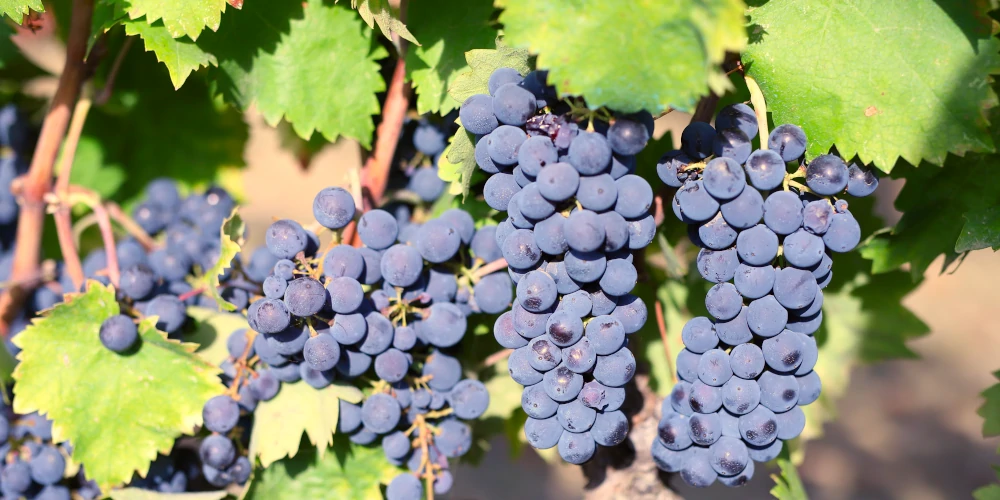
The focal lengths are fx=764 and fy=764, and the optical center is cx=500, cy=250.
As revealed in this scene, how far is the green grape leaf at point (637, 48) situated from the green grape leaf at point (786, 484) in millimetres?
560

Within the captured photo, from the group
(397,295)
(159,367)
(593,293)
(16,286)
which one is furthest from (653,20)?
(16,286)

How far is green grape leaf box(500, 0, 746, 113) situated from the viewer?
635mm

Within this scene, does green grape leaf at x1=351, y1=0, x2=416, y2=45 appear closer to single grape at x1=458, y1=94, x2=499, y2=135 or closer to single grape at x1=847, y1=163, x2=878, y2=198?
single grape at x1=458, y1=94, x2=499, y2=135

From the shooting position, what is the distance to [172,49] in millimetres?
923

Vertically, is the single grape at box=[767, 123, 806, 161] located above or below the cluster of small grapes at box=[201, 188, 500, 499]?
above

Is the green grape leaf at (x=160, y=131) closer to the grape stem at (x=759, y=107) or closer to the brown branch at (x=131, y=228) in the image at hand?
the brown branch at (x=131, y=228)

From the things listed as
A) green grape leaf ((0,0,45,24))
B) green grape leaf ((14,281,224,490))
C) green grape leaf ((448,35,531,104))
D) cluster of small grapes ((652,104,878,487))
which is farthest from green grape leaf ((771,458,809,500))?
green grape leaf ((0,0,45,24))

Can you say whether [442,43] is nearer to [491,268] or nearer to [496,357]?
[491,268]

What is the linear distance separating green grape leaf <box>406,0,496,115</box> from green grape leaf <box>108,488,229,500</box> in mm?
590

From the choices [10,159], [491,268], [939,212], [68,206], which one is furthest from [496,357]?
[10,159]

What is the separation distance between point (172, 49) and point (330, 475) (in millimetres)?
588

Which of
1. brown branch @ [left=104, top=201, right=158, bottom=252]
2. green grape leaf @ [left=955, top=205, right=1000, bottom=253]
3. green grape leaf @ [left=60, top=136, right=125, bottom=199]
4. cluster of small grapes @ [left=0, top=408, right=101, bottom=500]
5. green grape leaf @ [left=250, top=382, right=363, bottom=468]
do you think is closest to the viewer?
green grape leaf @ [left=955, top=205, right=1000, bottom=253]

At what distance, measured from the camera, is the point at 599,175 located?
0.72 m

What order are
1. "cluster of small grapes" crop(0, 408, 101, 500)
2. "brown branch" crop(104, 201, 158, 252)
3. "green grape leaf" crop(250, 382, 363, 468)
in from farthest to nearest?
1. "brown branch" crop(104, 201, 158, 252)
2. "cluster of small grapes" crop(0, 408, 101, 500)
3. "green grape leaf" crop(250, 382, 363, 468)
